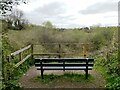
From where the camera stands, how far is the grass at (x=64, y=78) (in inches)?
339

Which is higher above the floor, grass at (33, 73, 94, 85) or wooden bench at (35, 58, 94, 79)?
wooden bench at (35, 58, 94, 79)

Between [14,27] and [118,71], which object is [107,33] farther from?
[118,71]

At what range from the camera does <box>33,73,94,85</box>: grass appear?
28.3 ft

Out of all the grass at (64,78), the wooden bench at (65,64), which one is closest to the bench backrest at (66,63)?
the wooden bench at (65,64)

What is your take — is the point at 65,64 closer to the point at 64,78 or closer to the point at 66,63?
the point at 66,63

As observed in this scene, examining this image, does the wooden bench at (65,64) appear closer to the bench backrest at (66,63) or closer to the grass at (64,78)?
the bench backrest at (66,63)

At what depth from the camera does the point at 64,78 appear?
8.91 metres

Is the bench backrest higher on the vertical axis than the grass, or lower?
higher

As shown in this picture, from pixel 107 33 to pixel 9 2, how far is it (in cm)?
1085

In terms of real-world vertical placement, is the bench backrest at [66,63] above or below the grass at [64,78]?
above

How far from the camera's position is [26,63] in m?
11.8

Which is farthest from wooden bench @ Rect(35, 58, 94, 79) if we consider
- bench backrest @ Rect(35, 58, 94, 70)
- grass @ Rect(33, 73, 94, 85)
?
grass @ Rect(33, 73, 94, 85)

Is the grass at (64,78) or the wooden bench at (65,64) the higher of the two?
the wooden bench at (65,64)

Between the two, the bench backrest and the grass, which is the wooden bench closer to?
the bench backrest
